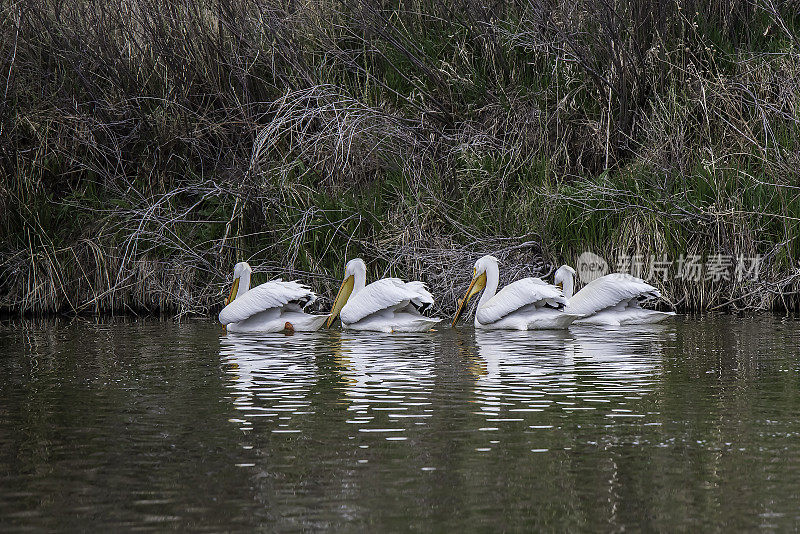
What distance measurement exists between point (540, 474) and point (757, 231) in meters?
7.47

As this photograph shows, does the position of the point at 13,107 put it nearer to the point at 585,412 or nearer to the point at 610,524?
the point at 585,412

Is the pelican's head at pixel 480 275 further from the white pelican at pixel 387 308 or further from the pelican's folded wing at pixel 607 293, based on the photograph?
the pelican's folded wing at pixel 607 293

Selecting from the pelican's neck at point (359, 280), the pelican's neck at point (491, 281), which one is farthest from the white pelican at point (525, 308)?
the pelican's neck at point (359, 280)

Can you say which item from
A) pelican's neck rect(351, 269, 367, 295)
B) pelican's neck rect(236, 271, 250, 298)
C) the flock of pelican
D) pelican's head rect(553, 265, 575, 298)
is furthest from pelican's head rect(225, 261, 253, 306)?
pelican's head rect(553, 265, 575, 298)

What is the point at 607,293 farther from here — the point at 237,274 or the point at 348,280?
the point at 237,274

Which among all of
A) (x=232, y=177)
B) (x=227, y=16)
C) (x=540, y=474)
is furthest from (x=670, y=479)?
(x=227, y=16)

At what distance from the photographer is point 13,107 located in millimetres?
13898

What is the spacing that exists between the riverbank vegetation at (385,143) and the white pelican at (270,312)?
140 centimetres

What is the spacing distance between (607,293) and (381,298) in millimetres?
2048

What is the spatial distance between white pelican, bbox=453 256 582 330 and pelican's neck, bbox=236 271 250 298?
2.13 metres

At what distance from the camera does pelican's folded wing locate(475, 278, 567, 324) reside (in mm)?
9992

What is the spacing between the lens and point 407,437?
537 cm

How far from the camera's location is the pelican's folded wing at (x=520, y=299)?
9.99 m

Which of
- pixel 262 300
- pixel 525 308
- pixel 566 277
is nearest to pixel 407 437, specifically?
pixel 262 300
